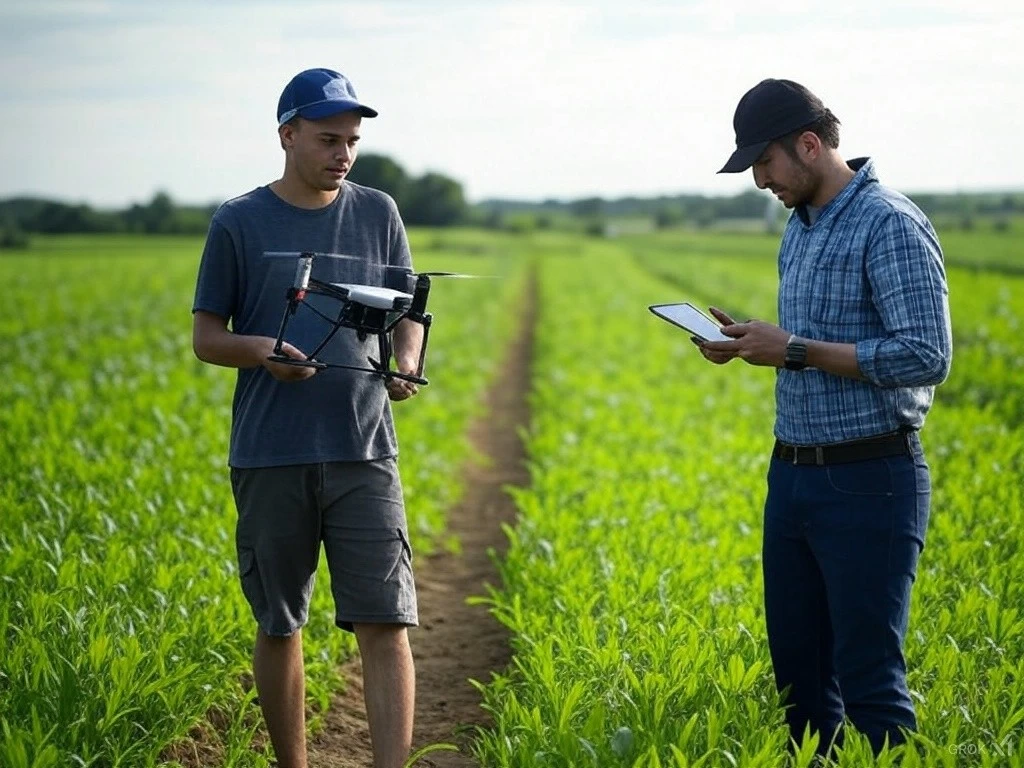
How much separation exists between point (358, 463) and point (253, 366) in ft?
1.46

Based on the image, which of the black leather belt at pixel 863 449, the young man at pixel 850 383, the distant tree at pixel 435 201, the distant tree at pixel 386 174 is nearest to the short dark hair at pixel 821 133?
the young man at pixel 850 383

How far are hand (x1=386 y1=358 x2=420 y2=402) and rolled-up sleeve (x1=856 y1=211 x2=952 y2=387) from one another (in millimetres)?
1410

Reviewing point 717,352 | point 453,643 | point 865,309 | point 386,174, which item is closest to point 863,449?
point 865,309

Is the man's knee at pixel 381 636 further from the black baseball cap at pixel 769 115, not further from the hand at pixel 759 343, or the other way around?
the black baseball cap at pixel 769 115

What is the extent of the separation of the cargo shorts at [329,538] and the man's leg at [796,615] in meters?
1.18

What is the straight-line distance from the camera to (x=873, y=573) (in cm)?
371

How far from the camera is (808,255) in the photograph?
384 cm

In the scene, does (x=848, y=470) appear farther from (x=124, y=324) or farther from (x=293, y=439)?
(x=124, y=324)

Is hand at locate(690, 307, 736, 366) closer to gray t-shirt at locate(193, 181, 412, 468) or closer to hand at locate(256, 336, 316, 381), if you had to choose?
gray t-shirt at locate(193, 181, 412, 468)

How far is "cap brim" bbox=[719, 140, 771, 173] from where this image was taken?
12.3 ft

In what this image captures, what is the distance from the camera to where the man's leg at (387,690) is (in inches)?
155

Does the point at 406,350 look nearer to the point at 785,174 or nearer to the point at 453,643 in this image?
the point at 785,174

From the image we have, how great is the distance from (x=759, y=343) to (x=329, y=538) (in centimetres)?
149

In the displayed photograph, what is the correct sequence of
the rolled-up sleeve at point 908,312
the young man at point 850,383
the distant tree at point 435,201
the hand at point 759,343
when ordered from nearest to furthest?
the rolled-up sleeve at point 908,312
the young man at point 850,383
the hand at point 759,343
the distant tree at point 435,201
